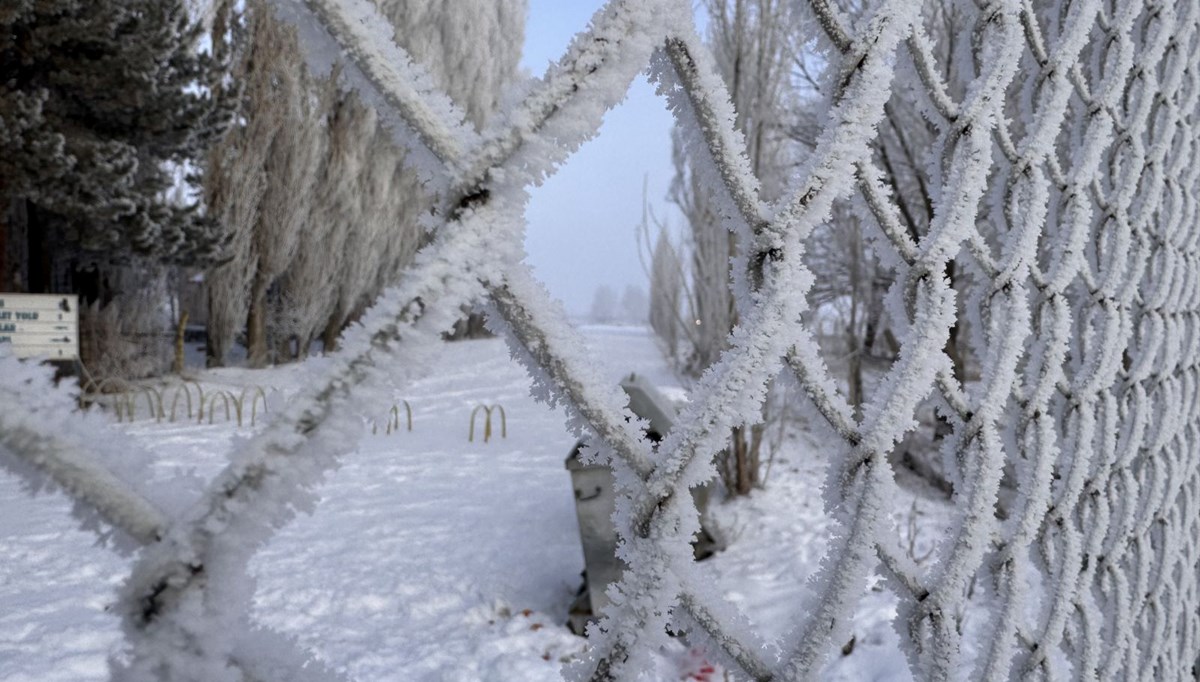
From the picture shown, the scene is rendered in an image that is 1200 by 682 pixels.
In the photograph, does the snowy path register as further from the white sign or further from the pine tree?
the pine tree

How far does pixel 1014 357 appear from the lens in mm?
749

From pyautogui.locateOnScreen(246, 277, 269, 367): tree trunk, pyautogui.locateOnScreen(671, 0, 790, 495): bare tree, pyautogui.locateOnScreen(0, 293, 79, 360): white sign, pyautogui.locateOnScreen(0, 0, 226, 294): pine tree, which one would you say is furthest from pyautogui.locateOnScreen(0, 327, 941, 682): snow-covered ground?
pyautogui.locateOnScreen(246, 277, 269, 367): tree trunk

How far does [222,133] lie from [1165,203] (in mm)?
9444

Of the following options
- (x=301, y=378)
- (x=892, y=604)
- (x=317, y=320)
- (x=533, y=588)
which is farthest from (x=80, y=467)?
(x=317, y=320)

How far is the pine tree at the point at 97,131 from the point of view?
21.3 ft

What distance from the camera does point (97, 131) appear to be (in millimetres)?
7535

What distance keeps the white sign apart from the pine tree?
3.59ft

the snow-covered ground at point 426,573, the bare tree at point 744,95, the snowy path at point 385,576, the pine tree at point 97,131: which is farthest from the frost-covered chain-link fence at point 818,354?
the pine tree at point 97,131

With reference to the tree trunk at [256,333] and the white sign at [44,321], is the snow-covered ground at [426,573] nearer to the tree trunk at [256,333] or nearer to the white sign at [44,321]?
the white sign at [44,321]

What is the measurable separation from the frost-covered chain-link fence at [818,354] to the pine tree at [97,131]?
8.04m

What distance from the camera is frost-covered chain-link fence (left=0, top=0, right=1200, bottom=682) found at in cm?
36

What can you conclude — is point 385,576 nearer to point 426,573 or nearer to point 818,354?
point 426,573

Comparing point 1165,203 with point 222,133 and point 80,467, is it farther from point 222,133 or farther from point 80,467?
point 222,133

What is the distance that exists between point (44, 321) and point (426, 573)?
5.68 metres
